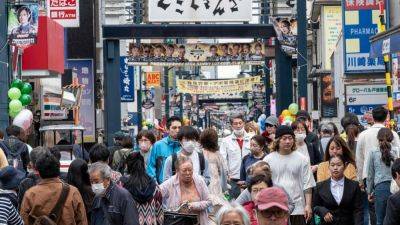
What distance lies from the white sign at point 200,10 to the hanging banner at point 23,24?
16.5 feet

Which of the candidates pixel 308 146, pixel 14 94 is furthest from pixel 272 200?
pixel 14 94

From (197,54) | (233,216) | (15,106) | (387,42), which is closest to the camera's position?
(233,216)

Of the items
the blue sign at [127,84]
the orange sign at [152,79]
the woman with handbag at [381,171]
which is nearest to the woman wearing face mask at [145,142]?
the woman with handbag at [381,171]

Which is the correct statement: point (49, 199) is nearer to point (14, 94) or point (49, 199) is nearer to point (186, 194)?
point (186, 194)

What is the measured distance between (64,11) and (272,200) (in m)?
31.2

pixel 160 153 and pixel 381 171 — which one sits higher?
pixel 160 153

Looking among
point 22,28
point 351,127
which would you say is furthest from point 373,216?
point 22,28

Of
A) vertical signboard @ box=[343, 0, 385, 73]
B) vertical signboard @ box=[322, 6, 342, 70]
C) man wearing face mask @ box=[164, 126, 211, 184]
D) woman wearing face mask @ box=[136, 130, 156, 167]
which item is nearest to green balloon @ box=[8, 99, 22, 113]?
woman wearing face mask @ box=[136, 130, 156, 167]

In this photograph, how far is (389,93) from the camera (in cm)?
2100

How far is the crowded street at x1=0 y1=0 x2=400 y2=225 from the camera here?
405 inches

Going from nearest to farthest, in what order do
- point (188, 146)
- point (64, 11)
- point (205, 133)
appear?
point (188, 146)
point (205, 133)
point (64, 11)

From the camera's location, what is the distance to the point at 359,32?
1004 inches

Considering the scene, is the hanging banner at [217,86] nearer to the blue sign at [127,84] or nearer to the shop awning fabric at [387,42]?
the blue sign at [127,84]

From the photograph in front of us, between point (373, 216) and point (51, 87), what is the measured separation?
98.0ft
